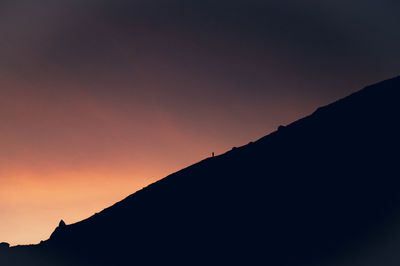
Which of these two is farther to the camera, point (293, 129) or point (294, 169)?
point (293, 129)

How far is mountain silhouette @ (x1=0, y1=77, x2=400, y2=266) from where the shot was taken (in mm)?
44719

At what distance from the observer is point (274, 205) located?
175ft

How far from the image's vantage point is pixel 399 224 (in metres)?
40.6

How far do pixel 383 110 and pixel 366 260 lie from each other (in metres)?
22.2

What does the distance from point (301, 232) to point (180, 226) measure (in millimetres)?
20189

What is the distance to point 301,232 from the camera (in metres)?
46.9

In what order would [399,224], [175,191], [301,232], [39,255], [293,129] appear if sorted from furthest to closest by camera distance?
[39,255] < [175,191] < [293,129] < [301,232] < [399,224]

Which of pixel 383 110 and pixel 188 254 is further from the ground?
pixel 383 110

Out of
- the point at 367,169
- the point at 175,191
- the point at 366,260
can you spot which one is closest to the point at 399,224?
the point at 366,260

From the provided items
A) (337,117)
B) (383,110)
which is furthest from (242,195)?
(383,110)

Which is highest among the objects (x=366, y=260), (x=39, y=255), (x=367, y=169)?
(x=39, y=255)

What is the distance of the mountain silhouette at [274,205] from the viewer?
44.7 metres

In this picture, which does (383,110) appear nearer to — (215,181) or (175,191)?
(215,181)

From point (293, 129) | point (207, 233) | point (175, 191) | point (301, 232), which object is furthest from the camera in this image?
point (175, 191)
